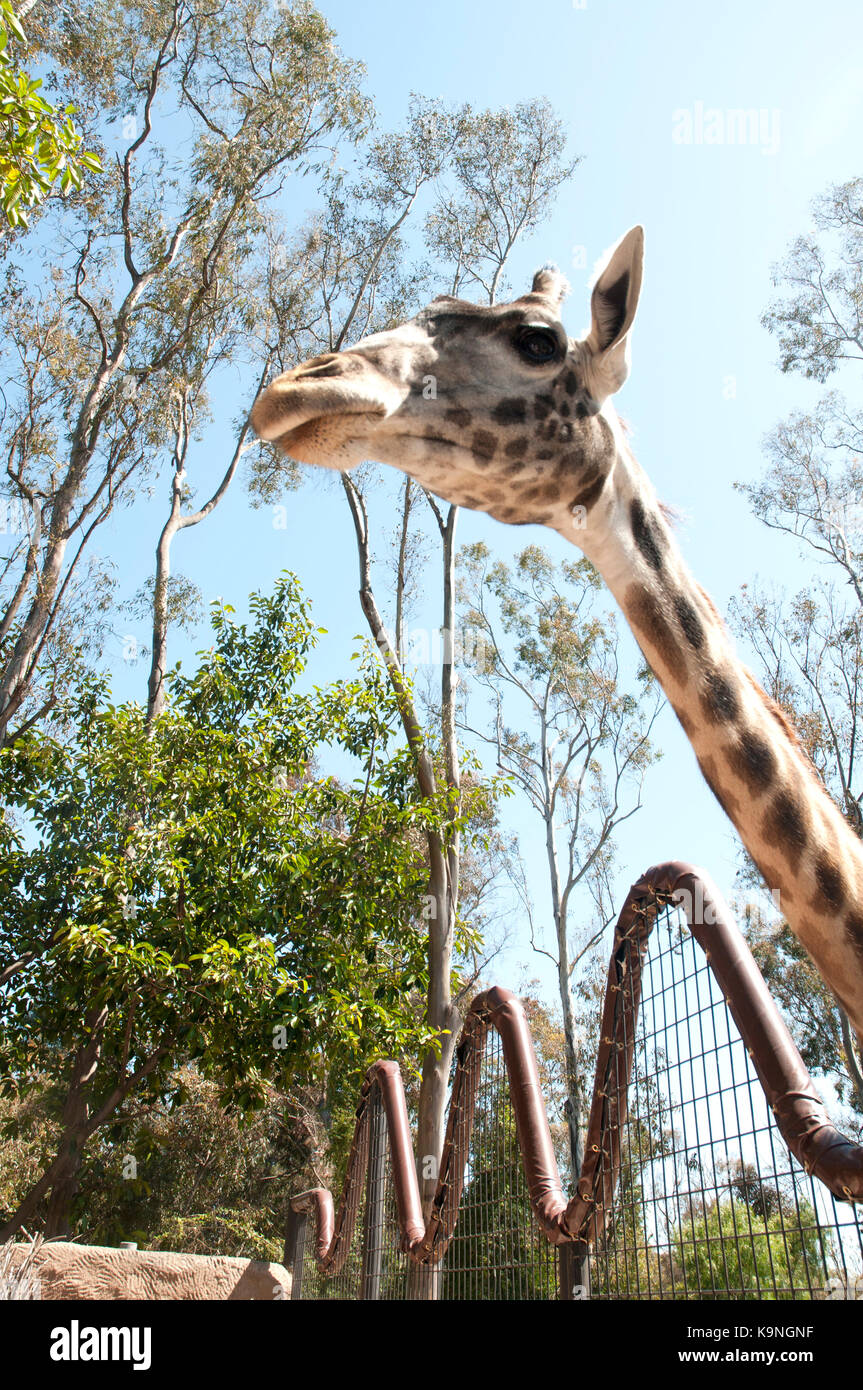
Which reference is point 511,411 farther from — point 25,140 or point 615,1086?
point 25,140

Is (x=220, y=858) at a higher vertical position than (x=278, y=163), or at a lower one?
lower

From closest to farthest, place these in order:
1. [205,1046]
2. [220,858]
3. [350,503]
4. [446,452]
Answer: [446,452] < [205,1046] < [220,858] < [350,503]

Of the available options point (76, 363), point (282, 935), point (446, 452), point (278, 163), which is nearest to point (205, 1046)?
point (282, 935)

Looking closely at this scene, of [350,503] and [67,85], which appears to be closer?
[350,503]

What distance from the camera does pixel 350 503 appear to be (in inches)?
512

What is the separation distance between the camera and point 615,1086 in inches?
93.0

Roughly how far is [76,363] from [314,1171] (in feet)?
50.1

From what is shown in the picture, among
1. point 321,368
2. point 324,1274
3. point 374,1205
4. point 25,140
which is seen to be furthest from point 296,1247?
point 25,140

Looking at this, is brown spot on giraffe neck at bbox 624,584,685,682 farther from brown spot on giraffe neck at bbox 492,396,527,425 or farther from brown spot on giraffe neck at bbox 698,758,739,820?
brown spot on giraffe neck at bbox 492,396,527,425

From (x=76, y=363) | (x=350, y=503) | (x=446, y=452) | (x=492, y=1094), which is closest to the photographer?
(x=446, y=452)

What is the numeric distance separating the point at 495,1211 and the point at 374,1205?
1.81 metres
